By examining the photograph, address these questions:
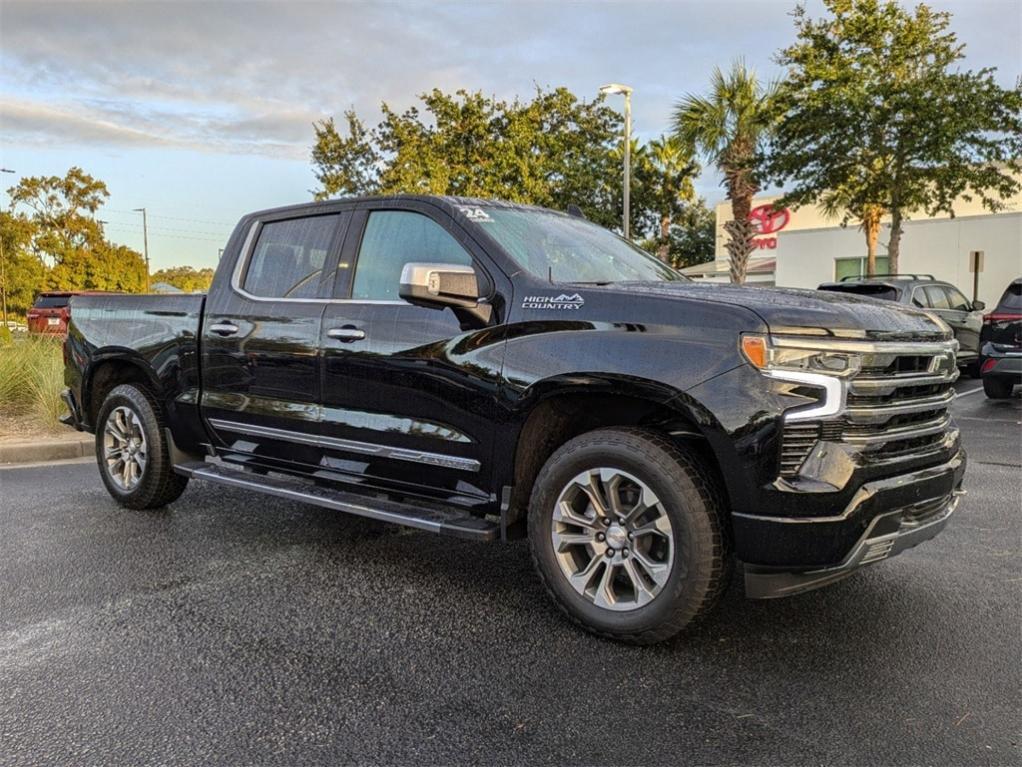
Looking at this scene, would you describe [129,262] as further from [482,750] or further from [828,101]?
[482,750]

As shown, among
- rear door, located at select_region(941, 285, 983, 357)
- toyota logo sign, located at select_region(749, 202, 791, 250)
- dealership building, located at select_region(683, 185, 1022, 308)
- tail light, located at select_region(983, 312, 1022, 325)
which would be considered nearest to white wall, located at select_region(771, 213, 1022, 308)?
dealership building, located at select_region(683, 185, 1022, 308)

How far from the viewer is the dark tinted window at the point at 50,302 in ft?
69.1

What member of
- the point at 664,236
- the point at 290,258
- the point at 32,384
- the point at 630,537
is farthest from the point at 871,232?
the point at 630,537

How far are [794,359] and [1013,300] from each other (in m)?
9.08

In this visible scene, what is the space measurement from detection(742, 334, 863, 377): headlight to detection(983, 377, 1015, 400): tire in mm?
9370

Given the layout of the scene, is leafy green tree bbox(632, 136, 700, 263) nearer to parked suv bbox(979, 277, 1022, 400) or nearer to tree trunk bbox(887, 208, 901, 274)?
tree trunk bbox(887, 208, 901, 274)

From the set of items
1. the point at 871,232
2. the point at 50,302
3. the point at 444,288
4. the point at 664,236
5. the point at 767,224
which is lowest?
the point at 50,302

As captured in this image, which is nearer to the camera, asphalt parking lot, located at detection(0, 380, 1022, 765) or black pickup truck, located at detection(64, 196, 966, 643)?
asphalt parking lot, located at detection(0, 380, 1022, 765)

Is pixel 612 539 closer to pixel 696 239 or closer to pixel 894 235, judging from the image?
pixel 894 235

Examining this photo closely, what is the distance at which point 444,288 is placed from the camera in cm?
360

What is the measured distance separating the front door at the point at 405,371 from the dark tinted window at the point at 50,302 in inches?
775

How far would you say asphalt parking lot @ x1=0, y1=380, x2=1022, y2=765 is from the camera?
8.71 feet

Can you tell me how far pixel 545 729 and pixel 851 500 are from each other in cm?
136

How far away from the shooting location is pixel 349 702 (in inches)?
115
